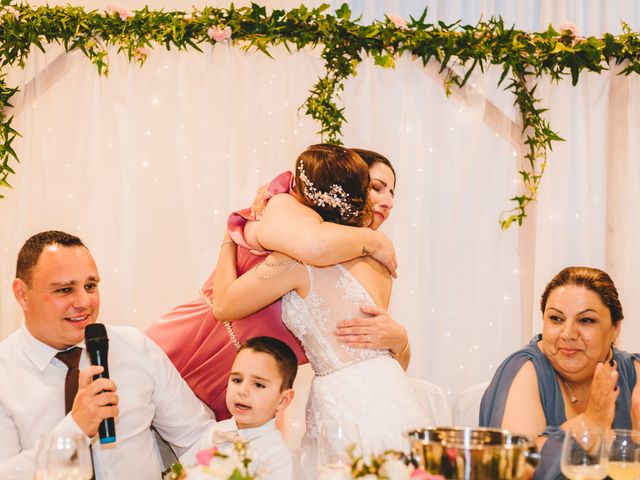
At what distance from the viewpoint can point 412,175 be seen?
402 centimetres

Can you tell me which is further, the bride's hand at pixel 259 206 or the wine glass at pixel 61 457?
the bride's hand at pixel 259 206

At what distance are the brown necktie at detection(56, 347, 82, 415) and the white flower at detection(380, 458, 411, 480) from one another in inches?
54.5

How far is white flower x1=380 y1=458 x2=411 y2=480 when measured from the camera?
4.63 feet

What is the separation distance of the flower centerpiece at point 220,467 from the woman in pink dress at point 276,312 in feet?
3.50

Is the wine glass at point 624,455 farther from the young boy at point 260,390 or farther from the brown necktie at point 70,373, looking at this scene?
the brown necktie at point 70,373

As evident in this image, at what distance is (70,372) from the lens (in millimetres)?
2572

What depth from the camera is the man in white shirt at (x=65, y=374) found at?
8.34 feet

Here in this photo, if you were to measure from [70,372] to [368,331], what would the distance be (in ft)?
3.10

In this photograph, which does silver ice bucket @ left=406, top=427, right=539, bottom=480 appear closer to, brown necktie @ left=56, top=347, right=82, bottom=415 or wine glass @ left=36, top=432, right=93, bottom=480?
wine glass @ left=36, top=432, right=93, bottom=480

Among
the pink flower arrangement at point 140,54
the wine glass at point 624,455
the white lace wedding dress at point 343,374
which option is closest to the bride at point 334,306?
the white lace wedding dress at point 343,374

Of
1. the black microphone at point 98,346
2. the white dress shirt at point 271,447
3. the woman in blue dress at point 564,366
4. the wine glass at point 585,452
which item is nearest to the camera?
the wine glass at point 585,452

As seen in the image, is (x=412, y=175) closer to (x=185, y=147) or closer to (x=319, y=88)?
(x=319, y=88)

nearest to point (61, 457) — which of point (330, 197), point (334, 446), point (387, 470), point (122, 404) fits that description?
point (334, 446)

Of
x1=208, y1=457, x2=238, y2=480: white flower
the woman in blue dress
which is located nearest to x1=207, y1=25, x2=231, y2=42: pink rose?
the woman in blue dress
